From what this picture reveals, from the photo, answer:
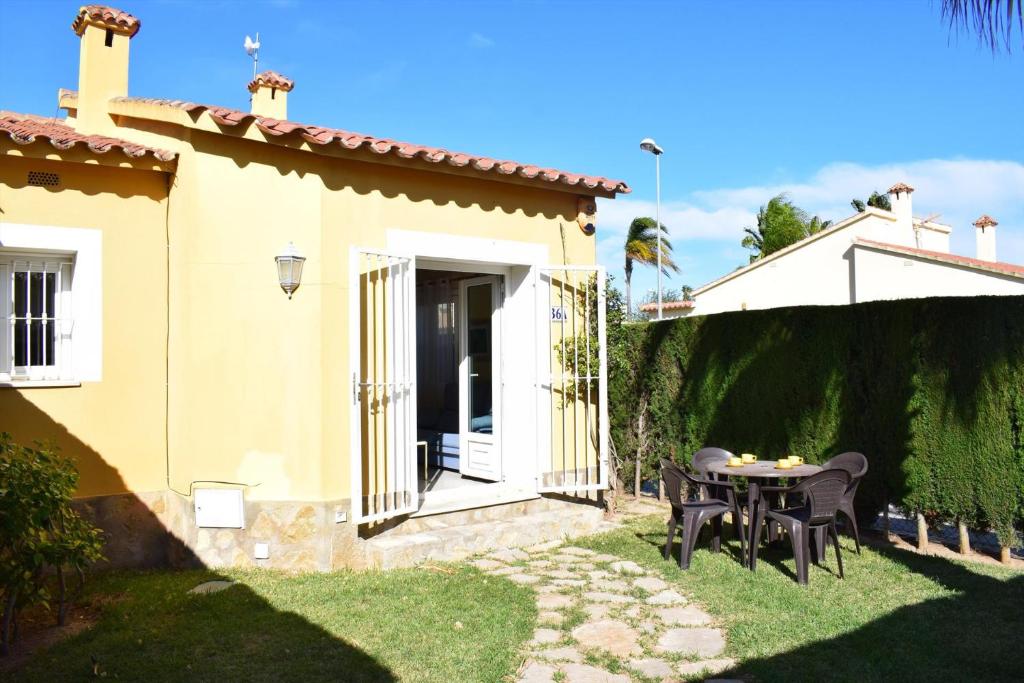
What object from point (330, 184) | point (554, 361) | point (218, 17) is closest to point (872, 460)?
point (554, 361)

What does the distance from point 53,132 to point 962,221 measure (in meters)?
25.6

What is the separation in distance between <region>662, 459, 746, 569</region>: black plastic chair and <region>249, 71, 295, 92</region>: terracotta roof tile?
6217 mm

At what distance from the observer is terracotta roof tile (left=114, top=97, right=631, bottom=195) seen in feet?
20.8

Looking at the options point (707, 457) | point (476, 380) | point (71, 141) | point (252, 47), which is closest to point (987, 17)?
point (707, 457)

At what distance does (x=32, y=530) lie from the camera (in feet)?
15.1

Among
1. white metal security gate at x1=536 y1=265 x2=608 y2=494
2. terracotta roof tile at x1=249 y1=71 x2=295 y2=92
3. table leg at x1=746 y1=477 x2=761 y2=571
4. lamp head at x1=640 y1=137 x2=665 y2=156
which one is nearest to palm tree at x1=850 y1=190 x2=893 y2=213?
lamp head at x1=640 y1=137 x2=665 y2=156

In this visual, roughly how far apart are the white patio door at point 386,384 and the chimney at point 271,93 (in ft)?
11.5

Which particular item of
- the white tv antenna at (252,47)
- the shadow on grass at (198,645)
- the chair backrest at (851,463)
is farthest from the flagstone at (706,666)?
the white tv antenna at (252,47)

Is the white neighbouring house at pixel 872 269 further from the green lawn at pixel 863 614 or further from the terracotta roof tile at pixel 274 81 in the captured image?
the green lawn at pixel 863 614

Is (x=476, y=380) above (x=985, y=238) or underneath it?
underneath

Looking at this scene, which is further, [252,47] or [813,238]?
[813,238]

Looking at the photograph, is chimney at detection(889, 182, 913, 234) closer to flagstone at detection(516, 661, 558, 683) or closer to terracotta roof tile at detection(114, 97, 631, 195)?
terracotta roof tile at detection(114, 97, 631, 195)

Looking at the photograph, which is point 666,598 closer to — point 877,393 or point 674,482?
point 674,482

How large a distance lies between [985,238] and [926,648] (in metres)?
21.7
